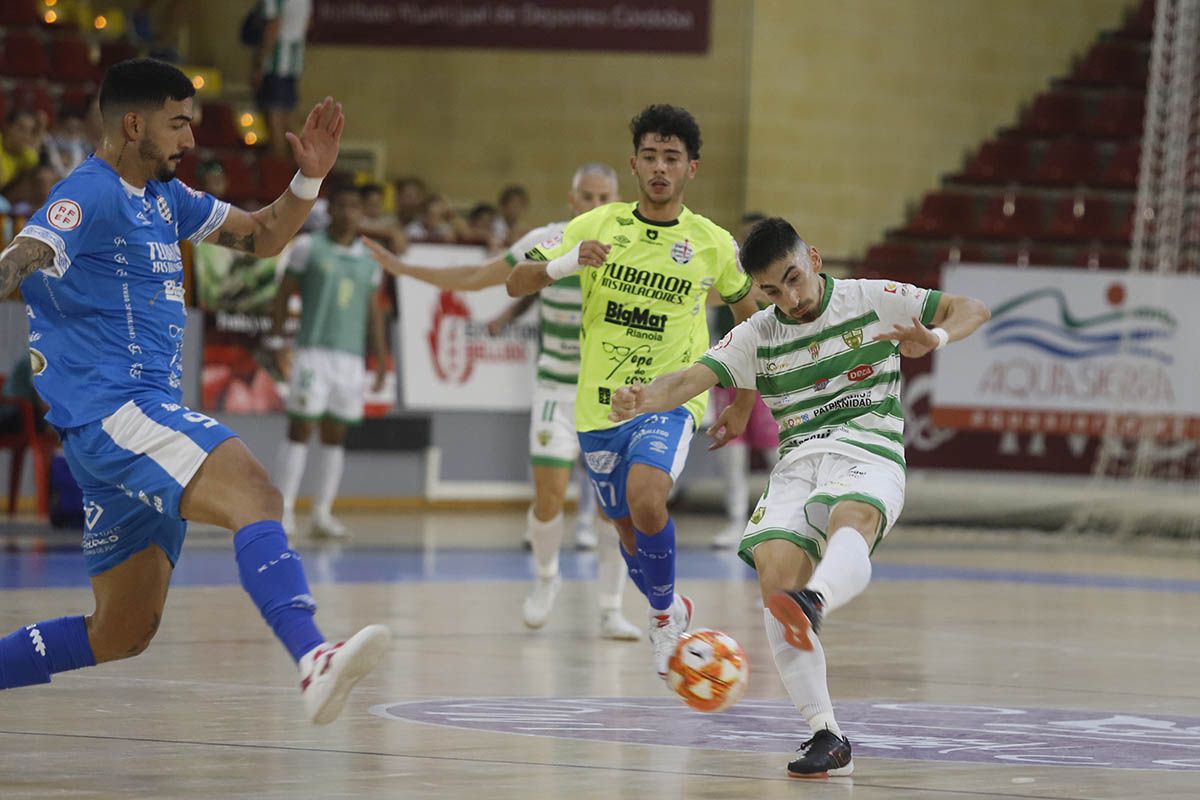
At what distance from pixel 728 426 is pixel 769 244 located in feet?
3.90

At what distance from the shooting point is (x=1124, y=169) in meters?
20.7

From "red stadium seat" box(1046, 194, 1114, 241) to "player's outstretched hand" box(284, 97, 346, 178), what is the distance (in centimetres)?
1506

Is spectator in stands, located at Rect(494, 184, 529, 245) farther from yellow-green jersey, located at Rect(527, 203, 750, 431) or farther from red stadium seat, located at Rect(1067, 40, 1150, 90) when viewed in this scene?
yellow-green jersey, located at Rect(527, 203, 750, 431)

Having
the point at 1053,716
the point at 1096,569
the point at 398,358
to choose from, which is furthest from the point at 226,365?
the point at 1053,716

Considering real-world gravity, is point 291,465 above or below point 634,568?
below

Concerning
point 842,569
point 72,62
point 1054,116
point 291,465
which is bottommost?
point 291,465

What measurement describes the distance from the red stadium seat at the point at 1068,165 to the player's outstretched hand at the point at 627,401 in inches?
612

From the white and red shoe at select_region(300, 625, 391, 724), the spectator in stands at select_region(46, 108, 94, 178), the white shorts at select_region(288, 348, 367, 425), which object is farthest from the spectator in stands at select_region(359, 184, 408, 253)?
the white and red shoe at select_region(300, 625, 391, 724)

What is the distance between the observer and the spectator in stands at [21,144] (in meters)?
16.3

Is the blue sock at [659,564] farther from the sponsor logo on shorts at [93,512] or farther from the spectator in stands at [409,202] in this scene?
the spectator in stands at [409,202]

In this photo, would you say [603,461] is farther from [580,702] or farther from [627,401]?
[627,401]

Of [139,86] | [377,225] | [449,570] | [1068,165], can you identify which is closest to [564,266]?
[139,86]

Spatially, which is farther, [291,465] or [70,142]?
[70,142]

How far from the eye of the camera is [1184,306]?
56.0 feet
